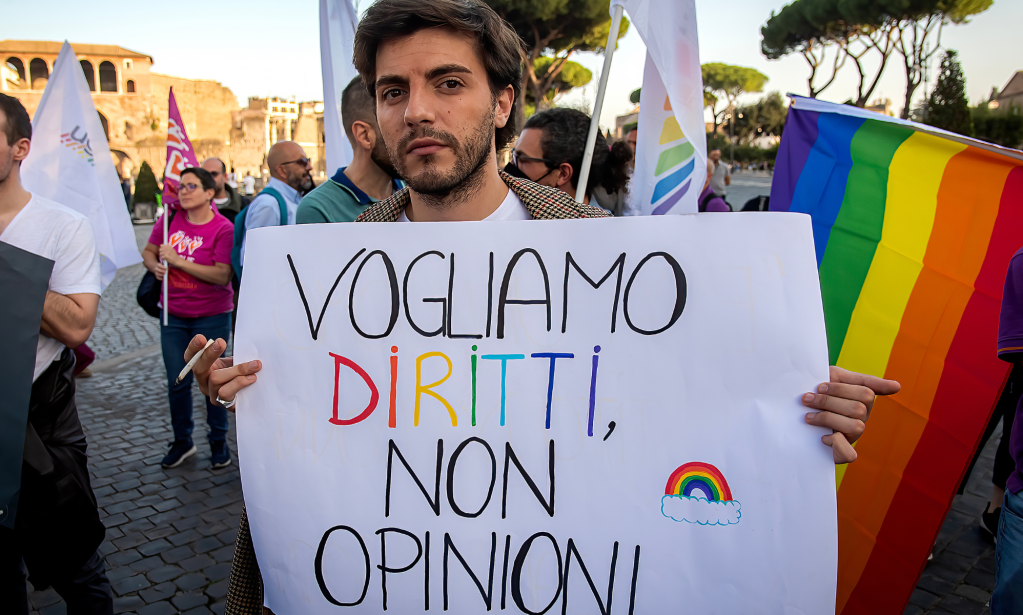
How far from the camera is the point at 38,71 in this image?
60.3 meters

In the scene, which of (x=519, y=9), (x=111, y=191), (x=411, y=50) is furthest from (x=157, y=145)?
(x=411, y=50)

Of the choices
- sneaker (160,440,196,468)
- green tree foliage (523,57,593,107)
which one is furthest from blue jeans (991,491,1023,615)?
green tree foliage (523,57,593,107)

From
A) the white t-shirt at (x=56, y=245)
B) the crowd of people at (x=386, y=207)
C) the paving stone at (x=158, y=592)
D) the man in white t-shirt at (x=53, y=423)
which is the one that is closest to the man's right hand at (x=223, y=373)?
the crowd of people at (x=386, y=207)

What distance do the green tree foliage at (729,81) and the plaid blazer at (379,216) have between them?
190ft

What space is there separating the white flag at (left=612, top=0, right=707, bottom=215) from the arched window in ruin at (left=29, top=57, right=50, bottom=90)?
73.9m

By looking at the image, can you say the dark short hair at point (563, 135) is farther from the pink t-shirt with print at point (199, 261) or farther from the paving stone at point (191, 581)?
the paving stone at point (191, 581)

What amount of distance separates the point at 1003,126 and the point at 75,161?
26.7 meters

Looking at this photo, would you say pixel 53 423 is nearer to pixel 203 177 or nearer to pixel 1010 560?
pixel 203 177

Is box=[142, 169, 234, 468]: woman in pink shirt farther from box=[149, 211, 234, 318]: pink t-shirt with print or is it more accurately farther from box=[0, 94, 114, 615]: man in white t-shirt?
box=[0, 94, 114, 615]: man in white t-shirt

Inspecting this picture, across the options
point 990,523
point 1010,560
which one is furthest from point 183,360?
point 990,523

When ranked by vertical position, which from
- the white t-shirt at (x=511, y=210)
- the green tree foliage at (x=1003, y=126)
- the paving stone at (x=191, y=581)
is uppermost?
the green tree foliage at (x=1003, y=126)

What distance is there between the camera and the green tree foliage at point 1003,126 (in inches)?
829

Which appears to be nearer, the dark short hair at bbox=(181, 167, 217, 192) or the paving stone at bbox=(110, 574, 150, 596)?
the paving stone at bbox=(110, 574, 150, 596)

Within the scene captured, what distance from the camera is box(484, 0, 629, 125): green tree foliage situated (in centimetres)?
2452
